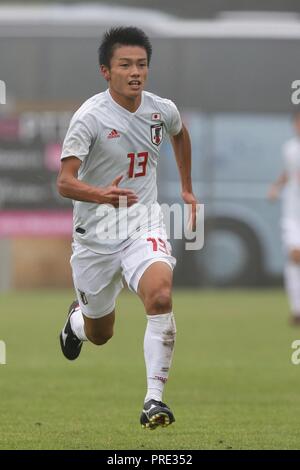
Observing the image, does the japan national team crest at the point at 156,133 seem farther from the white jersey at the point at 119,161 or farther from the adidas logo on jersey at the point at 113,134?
the adidas logo on jersey at the point at 113,134

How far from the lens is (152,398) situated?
840 cm

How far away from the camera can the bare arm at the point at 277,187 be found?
18094 mm

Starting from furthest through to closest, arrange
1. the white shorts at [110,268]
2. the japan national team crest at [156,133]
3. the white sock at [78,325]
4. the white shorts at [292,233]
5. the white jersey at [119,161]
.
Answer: the white shorts at [292,233] → the white sock at [78,325] → the japan national team crest at [156,133] → the white jersey at [119,161] → the white shorts at [110,268]

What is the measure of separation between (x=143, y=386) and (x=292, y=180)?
827cm

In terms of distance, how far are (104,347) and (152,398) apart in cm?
775

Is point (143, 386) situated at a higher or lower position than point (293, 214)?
lower

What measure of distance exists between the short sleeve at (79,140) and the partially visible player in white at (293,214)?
10082 mm

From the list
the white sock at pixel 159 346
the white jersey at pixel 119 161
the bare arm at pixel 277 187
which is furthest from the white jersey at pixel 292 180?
the white sock at pixel 159 346

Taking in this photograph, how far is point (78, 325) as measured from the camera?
10570 mm

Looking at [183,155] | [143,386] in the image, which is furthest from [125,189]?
[143,386]

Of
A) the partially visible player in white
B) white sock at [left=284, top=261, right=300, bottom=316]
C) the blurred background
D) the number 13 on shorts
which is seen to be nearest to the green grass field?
white sock at [left=284, top=261, right=300, bottom=316]

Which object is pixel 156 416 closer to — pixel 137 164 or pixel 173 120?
pixel 137 164

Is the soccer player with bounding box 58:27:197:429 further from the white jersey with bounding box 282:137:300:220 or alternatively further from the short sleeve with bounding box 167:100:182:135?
the white jersey with bounding box 282:137:300:220

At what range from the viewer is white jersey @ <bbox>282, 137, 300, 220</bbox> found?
19.2 metres
